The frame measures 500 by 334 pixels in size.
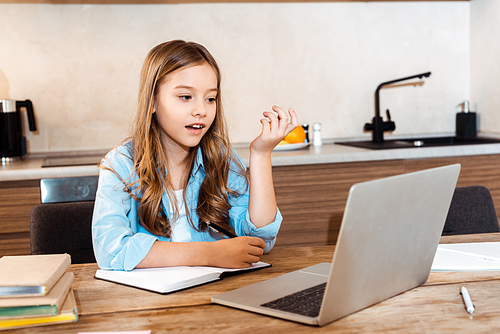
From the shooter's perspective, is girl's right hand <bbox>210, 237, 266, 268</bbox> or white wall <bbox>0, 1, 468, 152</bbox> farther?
white wall <bbox>0, 1, 468, 152</bbox>

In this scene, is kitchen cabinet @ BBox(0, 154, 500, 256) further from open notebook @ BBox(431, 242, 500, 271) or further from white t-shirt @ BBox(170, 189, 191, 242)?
open notebook @ BBox(431, 242, 500, 271)

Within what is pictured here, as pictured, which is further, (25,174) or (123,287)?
(25,174)

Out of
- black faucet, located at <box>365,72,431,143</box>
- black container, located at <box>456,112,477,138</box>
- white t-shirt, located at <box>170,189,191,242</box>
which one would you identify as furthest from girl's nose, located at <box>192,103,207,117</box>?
black container, located at <box>456,112,477,138</box>

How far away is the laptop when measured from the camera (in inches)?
24.2

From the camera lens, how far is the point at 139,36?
95.2 inches

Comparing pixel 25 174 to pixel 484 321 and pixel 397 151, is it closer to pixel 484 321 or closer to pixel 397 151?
pixel 397 151

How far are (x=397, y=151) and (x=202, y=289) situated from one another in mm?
1541

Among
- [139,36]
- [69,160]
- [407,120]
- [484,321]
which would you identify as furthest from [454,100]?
[484,321]

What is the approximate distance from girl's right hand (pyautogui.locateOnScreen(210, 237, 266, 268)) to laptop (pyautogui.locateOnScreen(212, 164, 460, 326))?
0.12 metres

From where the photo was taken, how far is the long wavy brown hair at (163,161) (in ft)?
3.81

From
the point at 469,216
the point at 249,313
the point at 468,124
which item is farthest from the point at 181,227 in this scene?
the point at 468,124

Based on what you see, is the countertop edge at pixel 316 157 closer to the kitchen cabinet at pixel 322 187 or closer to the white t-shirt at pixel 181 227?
the kitchen cabinet at pixel 322 187

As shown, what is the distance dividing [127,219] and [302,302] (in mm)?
514

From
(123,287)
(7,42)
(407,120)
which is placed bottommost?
(123,287)
